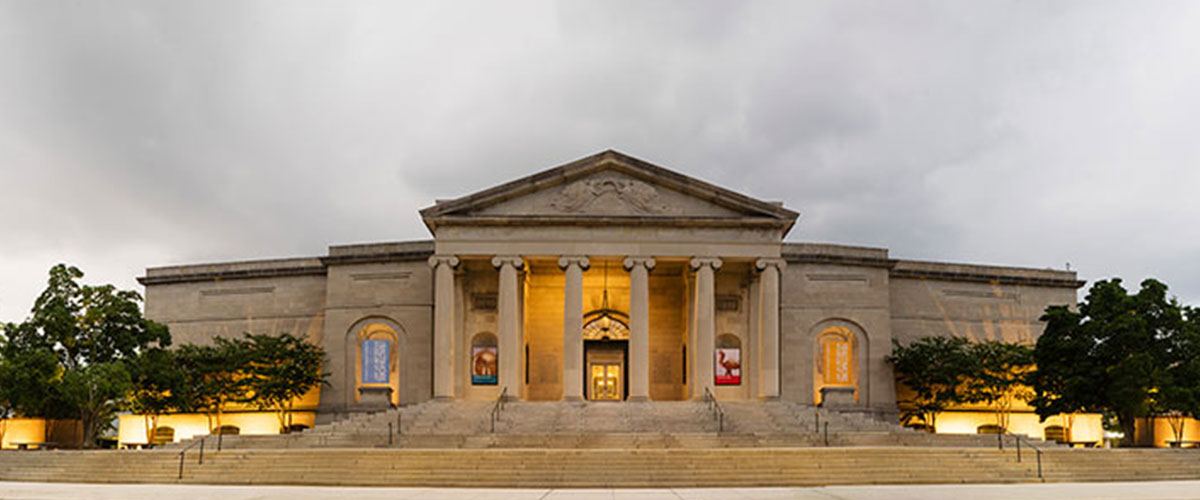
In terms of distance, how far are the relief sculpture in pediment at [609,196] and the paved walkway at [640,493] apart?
19703 millimetres

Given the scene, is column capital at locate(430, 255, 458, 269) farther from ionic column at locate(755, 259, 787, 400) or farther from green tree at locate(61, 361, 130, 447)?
ionic column at locate(755, 259, 787, 400)

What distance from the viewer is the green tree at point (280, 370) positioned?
4694cm

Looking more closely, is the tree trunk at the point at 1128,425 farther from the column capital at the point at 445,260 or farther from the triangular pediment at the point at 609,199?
the column capital at the point at 445,260

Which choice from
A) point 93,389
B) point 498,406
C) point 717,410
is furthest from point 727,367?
point 93,389

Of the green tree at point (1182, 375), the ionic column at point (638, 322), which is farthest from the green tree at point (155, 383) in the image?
the green tree at point (1182, 375)

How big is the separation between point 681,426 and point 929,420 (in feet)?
58.4

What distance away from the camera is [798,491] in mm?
24641

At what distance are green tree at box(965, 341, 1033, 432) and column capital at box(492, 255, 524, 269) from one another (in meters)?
21.5

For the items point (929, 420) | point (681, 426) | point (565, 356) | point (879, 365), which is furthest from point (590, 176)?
point (929, 420)

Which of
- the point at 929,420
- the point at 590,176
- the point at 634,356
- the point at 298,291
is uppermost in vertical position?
the point at 590,176

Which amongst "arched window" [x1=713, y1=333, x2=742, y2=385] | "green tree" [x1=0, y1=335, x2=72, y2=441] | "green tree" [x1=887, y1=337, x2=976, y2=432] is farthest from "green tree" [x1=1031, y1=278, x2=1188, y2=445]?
"green tree" [x1=0, y1=335, x2=72, y2=441]

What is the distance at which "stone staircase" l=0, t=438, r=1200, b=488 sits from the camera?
89.6 ft

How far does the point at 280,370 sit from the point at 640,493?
2760 centimetres

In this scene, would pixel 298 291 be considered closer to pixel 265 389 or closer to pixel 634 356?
pixel 265 389
